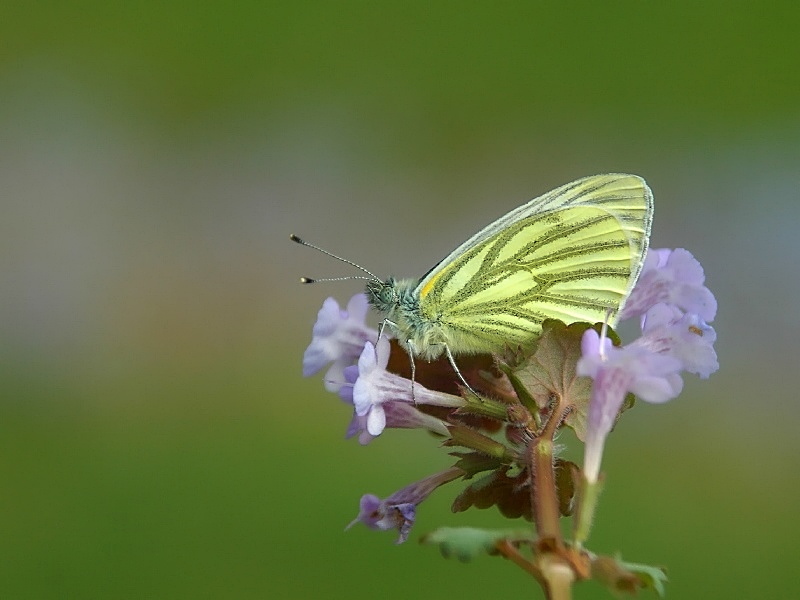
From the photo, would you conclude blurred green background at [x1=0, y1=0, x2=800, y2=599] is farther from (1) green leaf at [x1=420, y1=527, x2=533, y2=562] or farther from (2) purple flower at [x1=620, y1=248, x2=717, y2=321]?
(1) green leaf at [x1=420, y1=527, x2=533, y2=562]

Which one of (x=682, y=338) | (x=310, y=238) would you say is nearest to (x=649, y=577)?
(x=682, y=338)

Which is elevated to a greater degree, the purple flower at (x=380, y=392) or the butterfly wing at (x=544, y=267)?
the butterfly wing at (x=544, y=267)

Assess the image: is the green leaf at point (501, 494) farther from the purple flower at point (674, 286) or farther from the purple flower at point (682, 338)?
the purple flower at point (674, 286)

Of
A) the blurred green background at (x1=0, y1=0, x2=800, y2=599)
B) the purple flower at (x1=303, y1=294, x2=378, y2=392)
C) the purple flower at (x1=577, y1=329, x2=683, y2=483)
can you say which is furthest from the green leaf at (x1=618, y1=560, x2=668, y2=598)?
the blurred green background at (x1=0, y1=0, x2=800, y2=599)

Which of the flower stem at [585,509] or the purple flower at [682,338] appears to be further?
the purple flower at [682,338]

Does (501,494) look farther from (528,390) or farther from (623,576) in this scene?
(623,576)

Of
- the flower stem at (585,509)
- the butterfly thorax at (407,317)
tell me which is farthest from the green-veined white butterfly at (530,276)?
the flower stem at (585,509)
